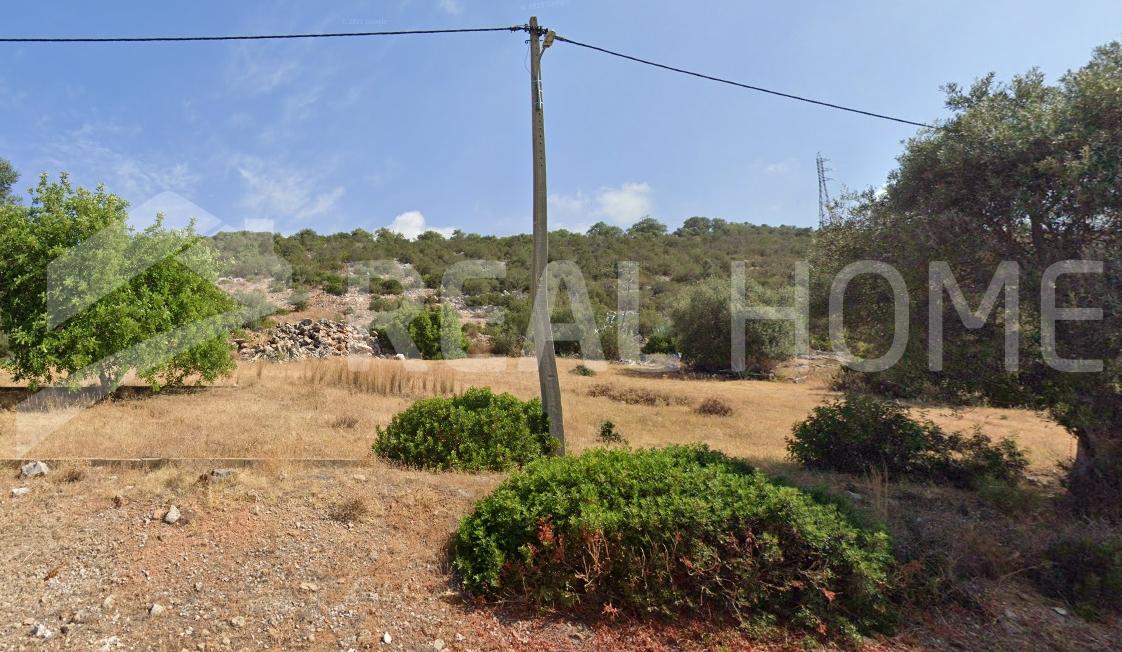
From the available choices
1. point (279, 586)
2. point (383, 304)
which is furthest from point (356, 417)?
point (383, 304)

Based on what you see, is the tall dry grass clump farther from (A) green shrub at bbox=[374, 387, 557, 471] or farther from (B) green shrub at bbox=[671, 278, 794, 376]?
(B) green shrub at bbox=[671, 278, 794, 376]

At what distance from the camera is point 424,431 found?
5594mm

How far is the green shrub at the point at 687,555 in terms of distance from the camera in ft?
9.62

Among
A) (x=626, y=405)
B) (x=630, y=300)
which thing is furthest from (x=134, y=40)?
(x=630, y=300)

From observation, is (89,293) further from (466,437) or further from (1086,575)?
(1086,575)

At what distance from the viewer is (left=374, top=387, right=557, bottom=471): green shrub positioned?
17.6 feet

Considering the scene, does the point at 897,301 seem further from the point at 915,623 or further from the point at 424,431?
the point at 424,431

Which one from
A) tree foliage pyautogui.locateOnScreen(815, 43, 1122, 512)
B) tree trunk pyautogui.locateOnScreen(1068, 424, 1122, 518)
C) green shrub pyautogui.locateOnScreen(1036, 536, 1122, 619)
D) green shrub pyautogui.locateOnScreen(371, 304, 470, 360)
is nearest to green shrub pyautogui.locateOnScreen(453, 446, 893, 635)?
green shrub pyautogui.locateOnScreen(1036, 536, 1122, 619)

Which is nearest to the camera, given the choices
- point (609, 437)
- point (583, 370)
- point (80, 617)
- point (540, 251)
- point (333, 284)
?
point (80, 617)

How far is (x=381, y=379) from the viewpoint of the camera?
1174cm

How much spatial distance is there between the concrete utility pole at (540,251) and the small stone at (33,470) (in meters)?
4.38

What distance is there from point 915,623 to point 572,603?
184cm

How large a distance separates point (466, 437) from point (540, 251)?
77.7 inches

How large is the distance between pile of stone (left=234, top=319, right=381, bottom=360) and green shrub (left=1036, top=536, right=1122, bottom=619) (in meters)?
18.1
